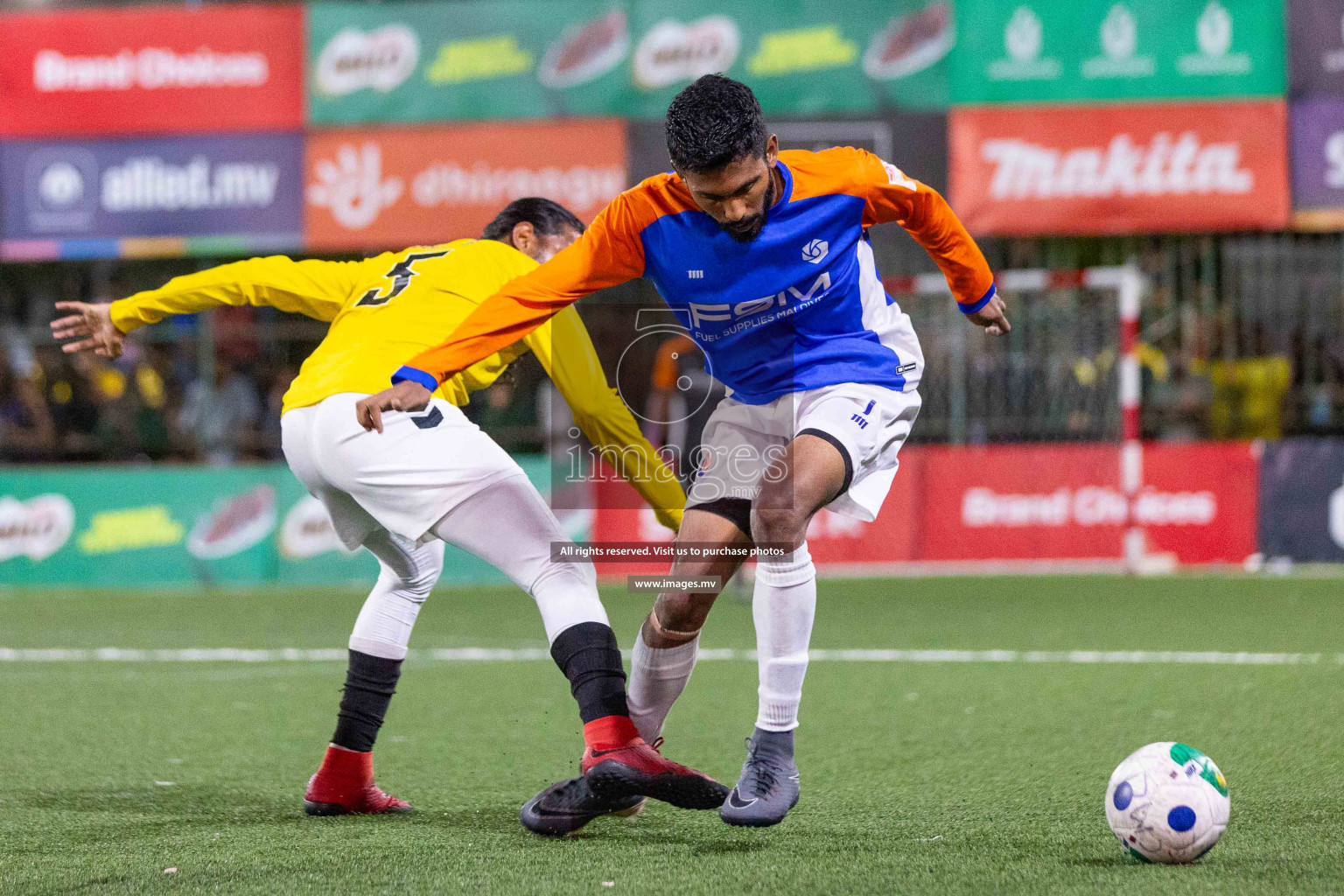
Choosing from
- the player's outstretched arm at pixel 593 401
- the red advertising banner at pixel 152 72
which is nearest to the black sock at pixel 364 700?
the player's outstretched arm at pixel 593 401

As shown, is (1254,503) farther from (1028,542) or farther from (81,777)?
(81,777)

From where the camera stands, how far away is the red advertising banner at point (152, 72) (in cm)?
1430

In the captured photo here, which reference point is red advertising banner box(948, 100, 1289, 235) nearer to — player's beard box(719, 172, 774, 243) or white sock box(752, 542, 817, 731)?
player's beard box(719, 172, 774, 243)

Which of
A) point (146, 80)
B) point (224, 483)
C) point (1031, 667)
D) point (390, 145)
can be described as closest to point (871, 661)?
point (1031, 667)

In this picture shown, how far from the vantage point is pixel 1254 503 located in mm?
12703

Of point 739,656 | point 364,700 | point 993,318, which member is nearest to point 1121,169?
point 739,656

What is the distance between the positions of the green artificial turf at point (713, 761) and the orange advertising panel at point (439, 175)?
16.1ft

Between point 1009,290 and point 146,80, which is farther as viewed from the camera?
point 146,80

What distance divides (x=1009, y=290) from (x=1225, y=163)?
220 cm

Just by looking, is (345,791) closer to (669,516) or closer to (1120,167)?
(669,516)

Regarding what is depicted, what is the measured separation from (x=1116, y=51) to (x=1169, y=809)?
11.0 m

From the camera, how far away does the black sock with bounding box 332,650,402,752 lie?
4727 mm

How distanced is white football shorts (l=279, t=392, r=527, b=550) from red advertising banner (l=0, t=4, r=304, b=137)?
1062 centimetres

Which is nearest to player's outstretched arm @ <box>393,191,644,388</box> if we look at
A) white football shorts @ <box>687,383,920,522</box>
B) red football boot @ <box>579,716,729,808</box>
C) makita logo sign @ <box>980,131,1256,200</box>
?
white football shorts @ <box>687,383,920,522</box>
